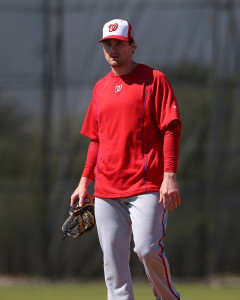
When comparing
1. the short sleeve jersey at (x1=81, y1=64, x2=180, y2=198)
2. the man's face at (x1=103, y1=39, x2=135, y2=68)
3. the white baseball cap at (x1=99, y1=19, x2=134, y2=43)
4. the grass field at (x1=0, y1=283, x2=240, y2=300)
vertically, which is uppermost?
the white baseball cap at (x1=99, y1=19, x2=134, y2=43)

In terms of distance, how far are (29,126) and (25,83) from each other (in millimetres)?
447

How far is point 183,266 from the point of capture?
714 centimetres

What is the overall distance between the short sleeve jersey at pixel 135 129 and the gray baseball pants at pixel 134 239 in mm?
70

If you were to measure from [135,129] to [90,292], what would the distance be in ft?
10.5

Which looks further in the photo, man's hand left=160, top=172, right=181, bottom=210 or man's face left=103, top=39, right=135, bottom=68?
man's face left=103, top=39, right=135, bottom=68

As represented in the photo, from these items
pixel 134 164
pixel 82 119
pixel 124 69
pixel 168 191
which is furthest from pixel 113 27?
pixel 82 119

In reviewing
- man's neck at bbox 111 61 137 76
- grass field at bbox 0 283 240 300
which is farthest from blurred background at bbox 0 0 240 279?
man's neck at bbox 111 61 137 76

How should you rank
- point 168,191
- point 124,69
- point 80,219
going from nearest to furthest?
point 168,191 < point 124,69 < point 80,219

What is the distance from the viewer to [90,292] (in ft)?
21.7

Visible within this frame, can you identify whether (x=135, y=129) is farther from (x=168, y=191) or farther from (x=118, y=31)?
(x=118, y=31)

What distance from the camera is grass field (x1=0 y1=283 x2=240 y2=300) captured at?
619cm

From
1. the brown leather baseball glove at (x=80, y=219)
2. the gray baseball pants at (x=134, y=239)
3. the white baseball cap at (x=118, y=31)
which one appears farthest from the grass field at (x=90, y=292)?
the white baseball cap at (x=118, y=31)

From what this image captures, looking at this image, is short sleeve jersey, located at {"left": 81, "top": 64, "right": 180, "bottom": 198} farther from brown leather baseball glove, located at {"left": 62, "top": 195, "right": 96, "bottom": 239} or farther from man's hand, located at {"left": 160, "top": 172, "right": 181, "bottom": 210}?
brown leather baseball glove, located at {"left": 62, "top": 195, "right": 96, "bottom": 239}

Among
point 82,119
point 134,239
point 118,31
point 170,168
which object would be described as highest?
point 118,31
